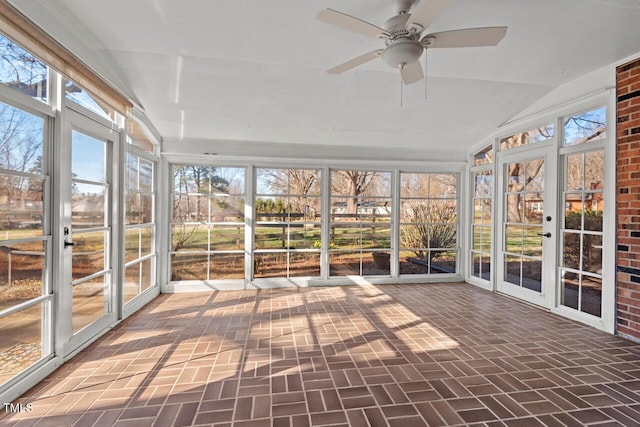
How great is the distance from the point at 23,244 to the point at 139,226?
6.10 ft

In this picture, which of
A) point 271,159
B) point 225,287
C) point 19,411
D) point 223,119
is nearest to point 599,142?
point 271,159

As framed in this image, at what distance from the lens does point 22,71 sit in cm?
219

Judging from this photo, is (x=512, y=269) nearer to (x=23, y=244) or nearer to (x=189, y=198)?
(x=189, y=198)

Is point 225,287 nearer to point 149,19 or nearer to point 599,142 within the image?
point 149,19

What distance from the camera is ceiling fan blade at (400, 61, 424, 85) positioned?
7.76 feet

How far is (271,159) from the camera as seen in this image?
Answer: 4988 mm

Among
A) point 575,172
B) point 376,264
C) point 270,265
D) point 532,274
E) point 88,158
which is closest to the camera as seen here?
point 88,158

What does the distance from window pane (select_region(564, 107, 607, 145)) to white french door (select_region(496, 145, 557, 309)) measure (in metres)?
0.24

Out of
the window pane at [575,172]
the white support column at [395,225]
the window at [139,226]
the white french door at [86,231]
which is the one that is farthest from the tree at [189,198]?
the window pane at [575,172]

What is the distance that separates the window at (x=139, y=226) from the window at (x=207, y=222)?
0.37 meters

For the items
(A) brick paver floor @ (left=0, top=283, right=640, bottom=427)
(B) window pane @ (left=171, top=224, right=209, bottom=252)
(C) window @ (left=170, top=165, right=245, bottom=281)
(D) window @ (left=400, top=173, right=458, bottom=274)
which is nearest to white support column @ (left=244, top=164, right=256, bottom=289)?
(C) window @ (left=170, top=165, right=245, bottom=281)

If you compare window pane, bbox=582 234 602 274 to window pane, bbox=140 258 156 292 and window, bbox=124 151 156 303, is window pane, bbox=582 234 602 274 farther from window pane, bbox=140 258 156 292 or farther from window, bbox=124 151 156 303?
window pane, bbox=140 258 156 292

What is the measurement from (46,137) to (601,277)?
5326 millimetres

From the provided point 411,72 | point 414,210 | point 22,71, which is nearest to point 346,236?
point 414,210
